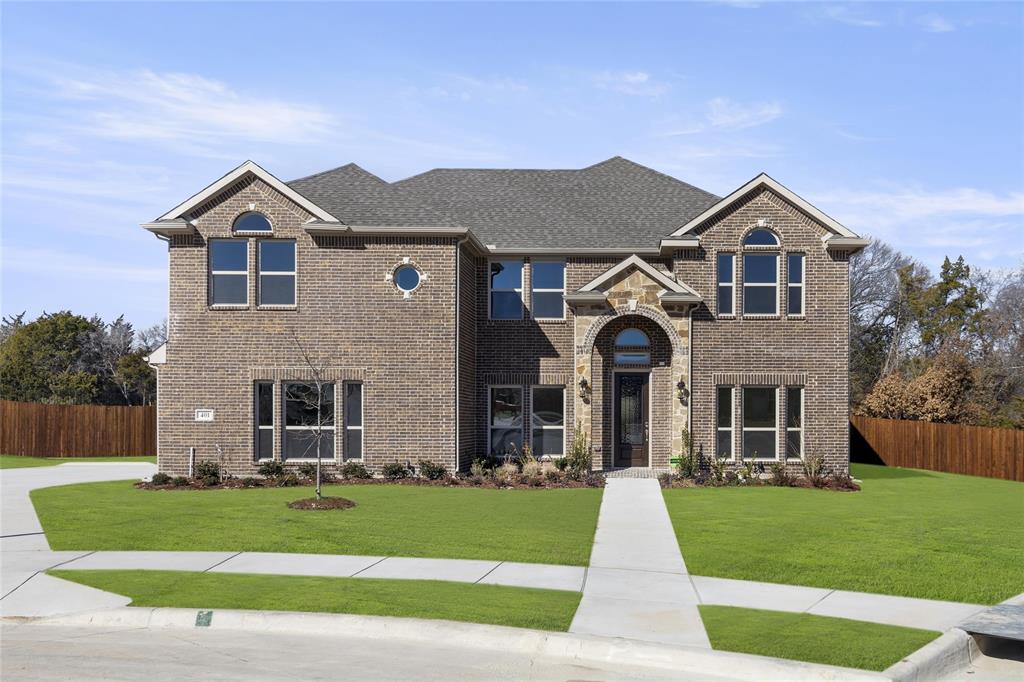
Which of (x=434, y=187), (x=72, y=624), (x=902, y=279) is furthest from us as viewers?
(x=902, y=279)

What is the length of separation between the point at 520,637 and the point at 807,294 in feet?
60.5

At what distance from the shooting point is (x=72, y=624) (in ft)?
32.2

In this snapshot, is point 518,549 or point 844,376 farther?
point 844,376

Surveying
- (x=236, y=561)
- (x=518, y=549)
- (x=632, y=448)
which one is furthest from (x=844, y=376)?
(x=236, y=561)

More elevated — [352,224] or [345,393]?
[352,224]

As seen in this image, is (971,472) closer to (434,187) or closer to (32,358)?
(434,187)

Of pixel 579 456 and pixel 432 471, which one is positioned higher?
pixel 579 456

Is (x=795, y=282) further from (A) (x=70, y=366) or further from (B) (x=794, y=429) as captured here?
(A) (x=70, y=366)

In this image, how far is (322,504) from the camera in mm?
17422

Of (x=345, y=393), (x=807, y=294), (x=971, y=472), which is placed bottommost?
(x=971, y=472)

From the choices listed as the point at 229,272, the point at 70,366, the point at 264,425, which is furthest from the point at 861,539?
the point at 70,366

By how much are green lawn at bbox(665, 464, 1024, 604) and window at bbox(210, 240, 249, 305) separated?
11.3m

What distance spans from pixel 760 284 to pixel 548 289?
555cm

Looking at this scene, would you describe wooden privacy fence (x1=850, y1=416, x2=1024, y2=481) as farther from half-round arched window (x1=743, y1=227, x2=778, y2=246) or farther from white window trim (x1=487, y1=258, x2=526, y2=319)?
white window trim (x1=487, y1=258, x2=526, y2=319)
